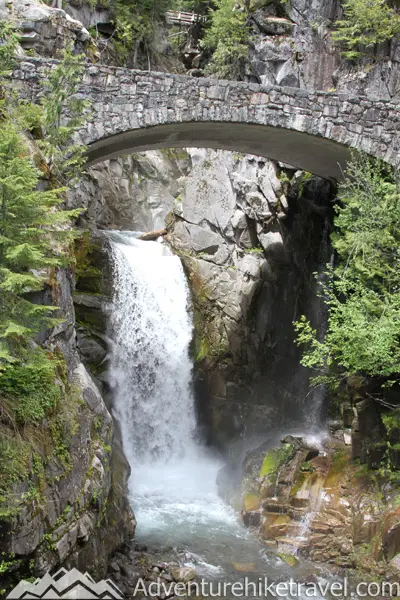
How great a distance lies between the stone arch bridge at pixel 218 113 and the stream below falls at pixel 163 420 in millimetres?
5392

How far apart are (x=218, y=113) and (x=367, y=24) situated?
1133 cm

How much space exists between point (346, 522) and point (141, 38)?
68.1 ft

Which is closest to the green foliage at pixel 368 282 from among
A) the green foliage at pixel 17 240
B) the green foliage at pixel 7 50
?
the green foliage at pixel 17 240

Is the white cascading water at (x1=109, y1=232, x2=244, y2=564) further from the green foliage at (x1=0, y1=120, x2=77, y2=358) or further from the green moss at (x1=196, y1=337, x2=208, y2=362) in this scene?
the green foliage at (x1=0, y1=120, x2=77, y2=358)

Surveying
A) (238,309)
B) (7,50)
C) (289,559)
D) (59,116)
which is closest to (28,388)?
(59,116)

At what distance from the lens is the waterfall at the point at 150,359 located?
1647 centimetres

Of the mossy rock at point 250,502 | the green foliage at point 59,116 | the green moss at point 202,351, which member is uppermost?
the green foliage at point 59,116

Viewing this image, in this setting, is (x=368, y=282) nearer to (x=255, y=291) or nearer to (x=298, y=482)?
(x=298, y=482)

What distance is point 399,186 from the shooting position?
13.1 m

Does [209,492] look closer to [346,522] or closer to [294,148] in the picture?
[346,522]

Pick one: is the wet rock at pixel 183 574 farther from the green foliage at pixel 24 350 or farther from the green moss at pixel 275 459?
the green moss at pixel 275 459

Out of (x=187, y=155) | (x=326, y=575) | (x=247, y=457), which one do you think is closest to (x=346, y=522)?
(x=326, y=575)

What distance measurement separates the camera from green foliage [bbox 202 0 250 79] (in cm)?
2216

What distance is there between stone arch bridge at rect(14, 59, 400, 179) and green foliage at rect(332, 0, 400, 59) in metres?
8.64
